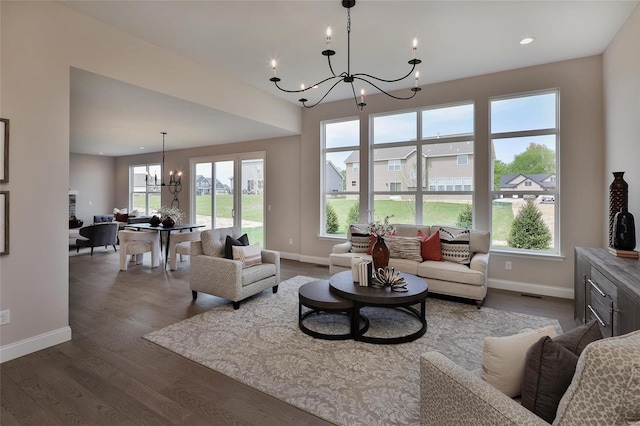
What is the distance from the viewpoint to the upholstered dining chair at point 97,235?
23.0 feet

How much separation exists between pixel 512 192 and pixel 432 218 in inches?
47.0

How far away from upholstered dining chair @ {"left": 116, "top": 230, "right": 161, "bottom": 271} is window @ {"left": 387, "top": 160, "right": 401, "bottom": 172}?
448 centimetres

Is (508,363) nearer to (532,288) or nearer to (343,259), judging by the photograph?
(343,259)

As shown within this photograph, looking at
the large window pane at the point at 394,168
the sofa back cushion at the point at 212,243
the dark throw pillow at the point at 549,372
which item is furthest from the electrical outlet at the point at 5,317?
the large window pane at the point at 394,168

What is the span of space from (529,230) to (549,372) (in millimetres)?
4085

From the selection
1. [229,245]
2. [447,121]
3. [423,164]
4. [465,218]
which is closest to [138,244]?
[229,245]

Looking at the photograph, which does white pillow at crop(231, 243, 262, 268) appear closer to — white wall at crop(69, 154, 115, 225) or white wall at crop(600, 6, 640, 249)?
white wall at crop(600, 6, 640, 249)

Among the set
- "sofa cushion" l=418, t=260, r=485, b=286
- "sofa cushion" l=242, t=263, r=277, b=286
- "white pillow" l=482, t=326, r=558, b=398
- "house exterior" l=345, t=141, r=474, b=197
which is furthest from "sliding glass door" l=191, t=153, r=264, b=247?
"white pillow" l=482, t=326, r=558, b=398

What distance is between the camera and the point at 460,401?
128 cm

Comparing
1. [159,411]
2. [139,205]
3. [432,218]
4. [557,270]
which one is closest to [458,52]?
[432,218]

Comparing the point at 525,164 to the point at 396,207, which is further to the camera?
the point at 396,207

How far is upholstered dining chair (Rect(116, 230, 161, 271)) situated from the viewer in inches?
221

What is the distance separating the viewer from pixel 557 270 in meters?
4.27

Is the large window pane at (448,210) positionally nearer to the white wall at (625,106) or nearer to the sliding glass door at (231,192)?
the white wall at (625,106)
